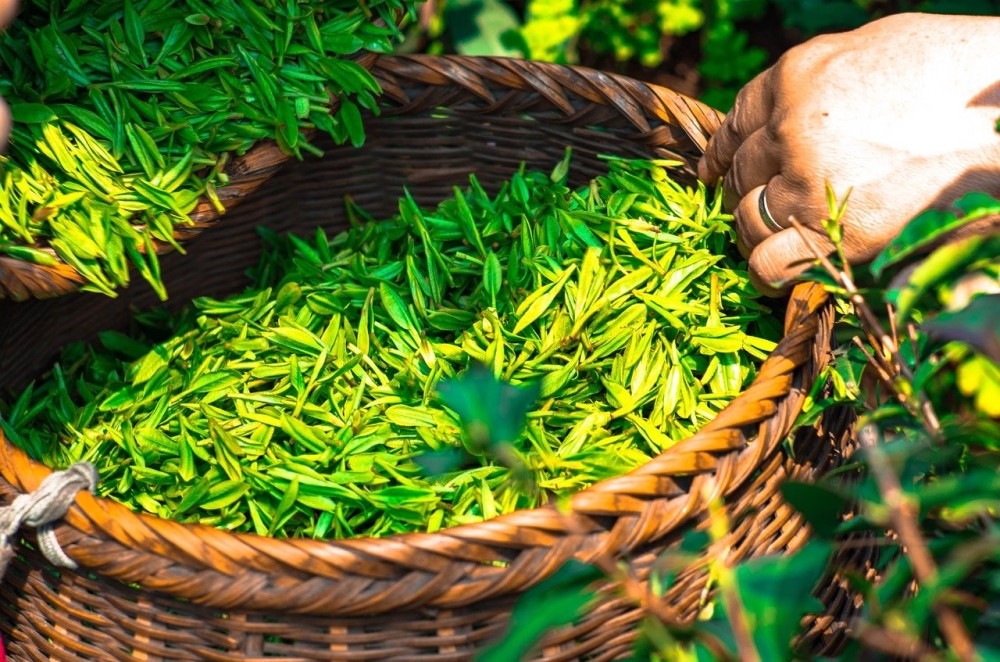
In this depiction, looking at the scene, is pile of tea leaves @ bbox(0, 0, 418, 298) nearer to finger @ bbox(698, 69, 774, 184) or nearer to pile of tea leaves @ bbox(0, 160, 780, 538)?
pile of tea leaves @ bbox(0, 160, 780, 538)

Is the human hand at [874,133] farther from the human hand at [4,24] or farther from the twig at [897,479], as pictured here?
the human hand at [4,24]

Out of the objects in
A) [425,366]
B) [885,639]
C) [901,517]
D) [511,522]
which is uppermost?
[901,517]

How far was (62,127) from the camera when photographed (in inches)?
43.5

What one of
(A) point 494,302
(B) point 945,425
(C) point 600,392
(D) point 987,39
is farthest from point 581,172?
(B) point 945,425

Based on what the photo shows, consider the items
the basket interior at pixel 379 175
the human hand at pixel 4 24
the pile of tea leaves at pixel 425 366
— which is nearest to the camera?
the human hand at pixel 4 24

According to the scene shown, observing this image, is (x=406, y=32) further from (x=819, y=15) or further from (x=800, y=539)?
(x=800, y=539)

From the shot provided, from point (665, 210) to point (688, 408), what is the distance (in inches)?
12.2

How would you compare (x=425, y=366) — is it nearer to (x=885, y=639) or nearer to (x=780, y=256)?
(x=780, y=256)

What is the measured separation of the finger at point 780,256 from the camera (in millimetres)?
1005

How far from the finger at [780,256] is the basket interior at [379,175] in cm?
30

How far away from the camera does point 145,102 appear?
115 centimetres

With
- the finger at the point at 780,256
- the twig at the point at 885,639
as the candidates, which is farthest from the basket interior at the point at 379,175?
the twig at the point at 885,639

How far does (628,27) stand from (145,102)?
52.0 inches

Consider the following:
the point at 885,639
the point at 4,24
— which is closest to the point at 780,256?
the point at 885,639
